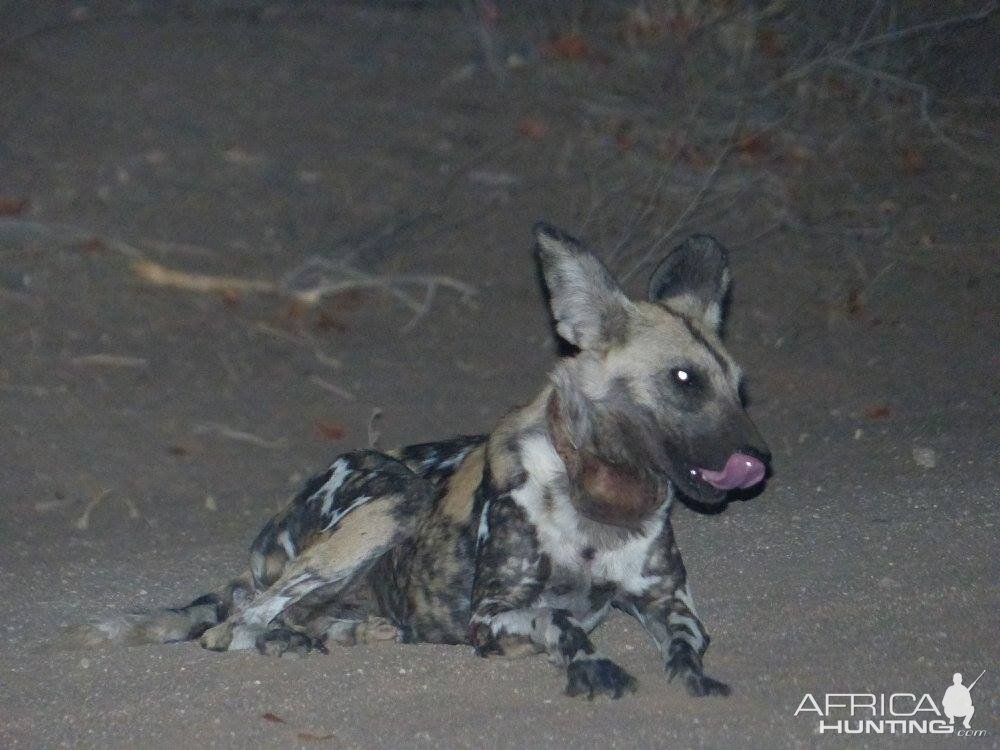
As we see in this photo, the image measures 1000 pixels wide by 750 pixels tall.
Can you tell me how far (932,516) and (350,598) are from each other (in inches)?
66.4

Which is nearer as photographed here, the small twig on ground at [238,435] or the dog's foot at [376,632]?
the dog's foot at [376,632]

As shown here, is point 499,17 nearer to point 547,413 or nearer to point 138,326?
point 138,326

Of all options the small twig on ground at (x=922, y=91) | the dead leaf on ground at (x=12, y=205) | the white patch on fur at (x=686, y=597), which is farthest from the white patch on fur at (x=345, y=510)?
the dead leaf on ground at (x=12, y=205)

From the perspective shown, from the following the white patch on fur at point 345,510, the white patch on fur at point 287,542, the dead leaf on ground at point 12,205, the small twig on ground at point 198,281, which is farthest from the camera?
the dead leaf on ground at point 12,205

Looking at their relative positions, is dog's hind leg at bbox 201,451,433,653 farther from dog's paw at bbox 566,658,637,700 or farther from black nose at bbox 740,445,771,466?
black nose at bbox 740,445,771,466

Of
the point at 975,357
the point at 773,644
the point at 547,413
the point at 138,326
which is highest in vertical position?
the point at 547,413

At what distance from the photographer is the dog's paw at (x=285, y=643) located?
3.77 metres

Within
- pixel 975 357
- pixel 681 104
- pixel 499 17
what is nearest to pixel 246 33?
pixel 499 17

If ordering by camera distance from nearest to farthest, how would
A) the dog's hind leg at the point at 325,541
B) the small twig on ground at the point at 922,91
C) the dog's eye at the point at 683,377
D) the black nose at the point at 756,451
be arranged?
the black nose at the point at 756,451
the dog's eye at the point at 683,377
the dog's hind leg at the point at 325,541
the small twig on ground at the point at 922,91

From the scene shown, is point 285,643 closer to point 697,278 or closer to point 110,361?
point 697,278

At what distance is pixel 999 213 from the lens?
7.14 metres

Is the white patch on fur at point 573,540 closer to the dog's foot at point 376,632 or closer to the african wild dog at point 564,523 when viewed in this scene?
the african wild dog at point 564,523

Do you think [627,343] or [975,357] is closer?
[627,343]

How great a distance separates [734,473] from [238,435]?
2651 millimetres
